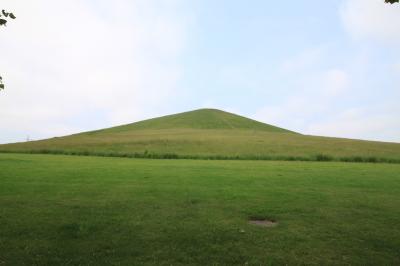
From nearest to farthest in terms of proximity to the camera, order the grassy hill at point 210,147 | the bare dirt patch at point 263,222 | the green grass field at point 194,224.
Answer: the green grass field at point 194,224 < the bare dirt patch at point 263,222 < the grassy hill at point 210,147

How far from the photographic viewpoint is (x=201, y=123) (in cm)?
11219

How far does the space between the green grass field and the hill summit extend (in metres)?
86.1

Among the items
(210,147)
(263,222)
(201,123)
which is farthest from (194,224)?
(201,123)

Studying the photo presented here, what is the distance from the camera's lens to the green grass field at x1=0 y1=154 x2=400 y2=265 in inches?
370

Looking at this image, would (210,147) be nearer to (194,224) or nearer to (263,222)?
(263,222)

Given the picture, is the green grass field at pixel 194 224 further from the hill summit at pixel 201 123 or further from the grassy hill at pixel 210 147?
the hill summit at pixel 201 123

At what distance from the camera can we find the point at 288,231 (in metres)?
11.3

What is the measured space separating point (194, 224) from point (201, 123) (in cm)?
10051

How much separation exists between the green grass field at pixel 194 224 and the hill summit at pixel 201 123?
8605 cm

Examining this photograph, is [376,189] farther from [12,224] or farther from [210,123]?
[210,123]

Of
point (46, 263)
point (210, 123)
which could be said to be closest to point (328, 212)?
point (46, 263)

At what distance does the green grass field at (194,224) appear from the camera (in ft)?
30.8

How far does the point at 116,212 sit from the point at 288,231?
564cm

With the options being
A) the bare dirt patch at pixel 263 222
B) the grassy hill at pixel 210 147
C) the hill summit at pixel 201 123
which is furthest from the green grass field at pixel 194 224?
the hill summit at pixel 201 123
